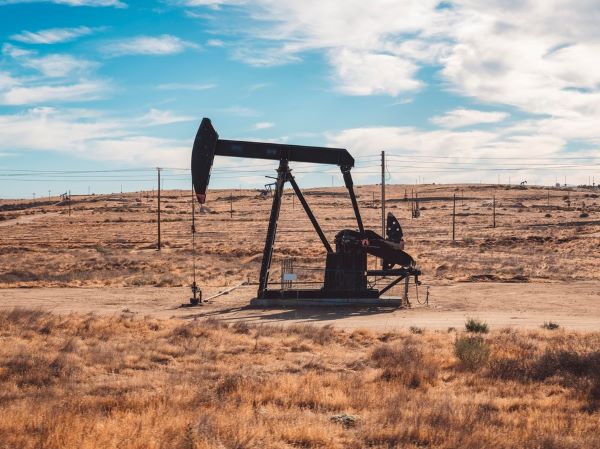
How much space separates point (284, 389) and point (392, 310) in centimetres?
1070

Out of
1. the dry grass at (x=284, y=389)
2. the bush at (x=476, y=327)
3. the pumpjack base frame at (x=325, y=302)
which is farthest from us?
the pumpjack base frame at (x=325, y=302)

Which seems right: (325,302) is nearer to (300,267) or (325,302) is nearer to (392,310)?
(392,310)

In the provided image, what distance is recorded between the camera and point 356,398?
874 cm

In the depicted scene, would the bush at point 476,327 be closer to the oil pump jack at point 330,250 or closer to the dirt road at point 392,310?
the dirt road at point 392,310

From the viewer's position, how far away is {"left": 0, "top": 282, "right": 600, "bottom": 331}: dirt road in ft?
56.4

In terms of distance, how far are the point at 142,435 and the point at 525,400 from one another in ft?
17.5

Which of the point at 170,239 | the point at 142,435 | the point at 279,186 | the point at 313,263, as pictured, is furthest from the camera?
the point at 170,239

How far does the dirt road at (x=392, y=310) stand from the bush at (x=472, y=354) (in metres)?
4.50

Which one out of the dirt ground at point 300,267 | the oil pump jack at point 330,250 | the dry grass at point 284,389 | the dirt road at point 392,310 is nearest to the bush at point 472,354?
the dry grass at point 284,389

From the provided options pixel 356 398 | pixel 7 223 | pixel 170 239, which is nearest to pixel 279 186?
pixel 356 398

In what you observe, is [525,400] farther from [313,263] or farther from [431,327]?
[313,263]

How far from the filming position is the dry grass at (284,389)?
22.5 feet

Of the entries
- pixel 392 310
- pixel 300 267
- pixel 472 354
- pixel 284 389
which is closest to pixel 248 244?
pixel 300 267

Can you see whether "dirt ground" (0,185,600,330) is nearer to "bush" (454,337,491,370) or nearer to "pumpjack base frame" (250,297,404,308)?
"pumpjack base frame" (250,297,404,308)
